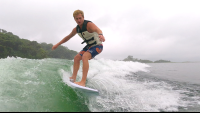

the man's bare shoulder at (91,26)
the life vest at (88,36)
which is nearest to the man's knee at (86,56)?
the life vest at (88,36)

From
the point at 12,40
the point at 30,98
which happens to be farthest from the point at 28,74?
the point at 12,40

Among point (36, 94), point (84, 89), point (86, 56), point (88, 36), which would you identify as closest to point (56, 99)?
point (36, 94)

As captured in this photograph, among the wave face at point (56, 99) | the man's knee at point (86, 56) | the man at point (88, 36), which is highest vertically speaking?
the man at point (88, 36)

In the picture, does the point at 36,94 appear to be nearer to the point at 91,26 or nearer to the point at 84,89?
the point at 84,89

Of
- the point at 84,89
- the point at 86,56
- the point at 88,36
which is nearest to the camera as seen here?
the point at 84,89

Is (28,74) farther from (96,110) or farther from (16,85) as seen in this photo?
(96,110)

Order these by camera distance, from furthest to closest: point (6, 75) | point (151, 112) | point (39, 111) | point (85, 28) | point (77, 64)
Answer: point (77, 64), point (85, 28), point (6, 75), point (151, 112), point (39, 111)

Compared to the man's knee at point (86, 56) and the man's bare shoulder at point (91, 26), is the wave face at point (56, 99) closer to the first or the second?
the man's knee at point (86, 56)

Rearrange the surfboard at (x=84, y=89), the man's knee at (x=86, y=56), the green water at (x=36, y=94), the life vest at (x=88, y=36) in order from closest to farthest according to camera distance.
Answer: the green water at (x=36, y=94) → the surfboard at (x=84, y=89) → the man's knee at (x=86, y=56) → the life vest at (x=88, y=36)

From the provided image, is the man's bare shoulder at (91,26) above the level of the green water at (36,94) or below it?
above

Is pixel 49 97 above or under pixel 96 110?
above

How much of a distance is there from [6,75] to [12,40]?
55.3 metres

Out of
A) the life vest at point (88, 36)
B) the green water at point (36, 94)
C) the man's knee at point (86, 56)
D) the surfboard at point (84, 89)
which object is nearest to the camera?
the green water at point (36, 94)

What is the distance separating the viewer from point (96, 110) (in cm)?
257
